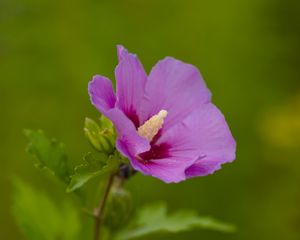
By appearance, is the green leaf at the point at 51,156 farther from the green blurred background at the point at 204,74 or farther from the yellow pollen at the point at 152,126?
the green blurred background at the point at 204,74

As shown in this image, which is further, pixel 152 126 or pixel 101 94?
pixel 152 126

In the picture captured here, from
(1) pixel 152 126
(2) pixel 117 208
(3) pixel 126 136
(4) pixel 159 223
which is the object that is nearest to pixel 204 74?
(4) pixel 159 223

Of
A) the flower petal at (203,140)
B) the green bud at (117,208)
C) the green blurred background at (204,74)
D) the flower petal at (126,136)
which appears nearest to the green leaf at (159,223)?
the green bud at (117,208)

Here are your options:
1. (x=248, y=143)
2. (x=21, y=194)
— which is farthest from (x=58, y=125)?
(x=21, y=194)

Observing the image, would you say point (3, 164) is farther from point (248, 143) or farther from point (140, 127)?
point (140, 127)

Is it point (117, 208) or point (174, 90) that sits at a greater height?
point (174, 90)

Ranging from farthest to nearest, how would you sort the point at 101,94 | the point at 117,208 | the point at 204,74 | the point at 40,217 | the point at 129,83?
the point at 204,74
the point at 40,217
the point at 117,208
the point at 129,83
the point at 101,94

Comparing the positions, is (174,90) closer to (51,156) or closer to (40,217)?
(51,156)
